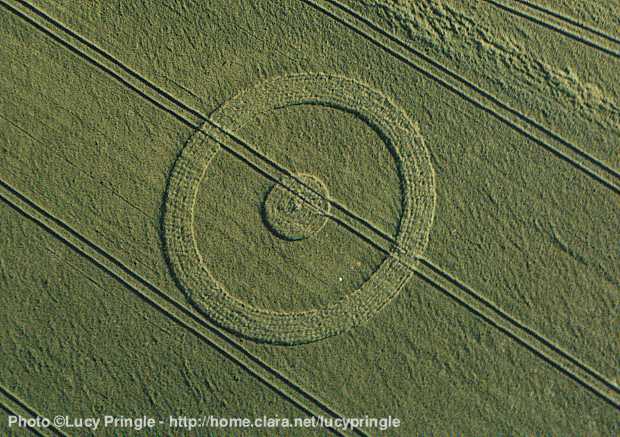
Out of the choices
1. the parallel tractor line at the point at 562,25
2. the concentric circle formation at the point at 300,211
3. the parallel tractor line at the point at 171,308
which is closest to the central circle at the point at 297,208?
the concentric circle formation at the point at 300,211

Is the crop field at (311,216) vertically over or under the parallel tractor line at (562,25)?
under

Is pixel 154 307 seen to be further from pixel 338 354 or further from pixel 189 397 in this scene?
pixel 338 354

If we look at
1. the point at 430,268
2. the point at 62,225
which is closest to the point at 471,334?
the point at 430,268

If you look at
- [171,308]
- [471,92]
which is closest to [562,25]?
[471,92]

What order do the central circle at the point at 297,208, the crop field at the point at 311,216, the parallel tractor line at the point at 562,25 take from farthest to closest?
1. the parallel tractor line at the point at 562,25
2. the central circle at the point at 297,208
3. the crop field at the point at 311,216

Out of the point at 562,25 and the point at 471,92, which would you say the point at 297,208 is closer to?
the point at 471,92

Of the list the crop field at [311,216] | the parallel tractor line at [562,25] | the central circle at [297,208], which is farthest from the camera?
the parallel tractor line at [562,25]

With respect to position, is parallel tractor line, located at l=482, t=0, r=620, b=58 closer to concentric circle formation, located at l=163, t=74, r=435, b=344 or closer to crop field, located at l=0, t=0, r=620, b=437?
crop field, located at l=0, t=0, r=620, b=437

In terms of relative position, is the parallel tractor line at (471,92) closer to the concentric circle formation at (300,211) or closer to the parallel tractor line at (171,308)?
the concentric circle formation at (300,211)
